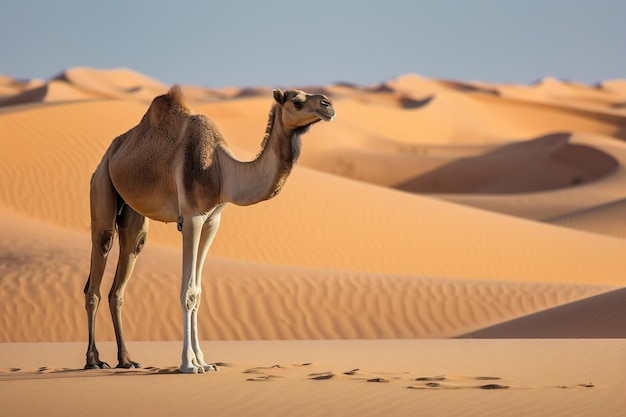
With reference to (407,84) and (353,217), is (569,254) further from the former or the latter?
(407,84)

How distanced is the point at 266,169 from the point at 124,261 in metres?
1.94

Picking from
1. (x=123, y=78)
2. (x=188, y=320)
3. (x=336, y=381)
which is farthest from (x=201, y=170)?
(x=123, y=78)

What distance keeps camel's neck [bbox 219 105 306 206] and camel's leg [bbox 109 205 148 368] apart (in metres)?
1.31

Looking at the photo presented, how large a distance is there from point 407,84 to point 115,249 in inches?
4217

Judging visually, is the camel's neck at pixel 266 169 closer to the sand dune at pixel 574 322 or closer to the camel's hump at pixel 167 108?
the camel's hump at pixel 167 108

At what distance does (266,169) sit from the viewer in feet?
28.5

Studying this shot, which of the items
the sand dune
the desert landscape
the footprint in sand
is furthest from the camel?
the sand dune

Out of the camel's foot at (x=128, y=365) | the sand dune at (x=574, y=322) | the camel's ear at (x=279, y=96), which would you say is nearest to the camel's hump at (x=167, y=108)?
the camel's ear at (x=279, y=96)

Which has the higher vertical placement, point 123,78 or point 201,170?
point 123,78

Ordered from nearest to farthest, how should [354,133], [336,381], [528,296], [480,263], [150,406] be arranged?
[150,406] < [336,381] < [528,296] < [480,263] < [354,133]

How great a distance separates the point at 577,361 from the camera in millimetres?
9734

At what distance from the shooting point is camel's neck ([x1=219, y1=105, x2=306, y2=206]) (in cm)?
857

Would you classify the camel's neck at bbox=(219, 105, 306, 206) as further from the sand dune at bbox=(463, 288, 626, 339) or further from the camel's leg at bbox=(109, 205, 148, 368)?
the sand dune at bbox=(463, 288, 626, 339)

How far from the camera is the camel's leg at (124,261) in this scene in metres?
9.79
